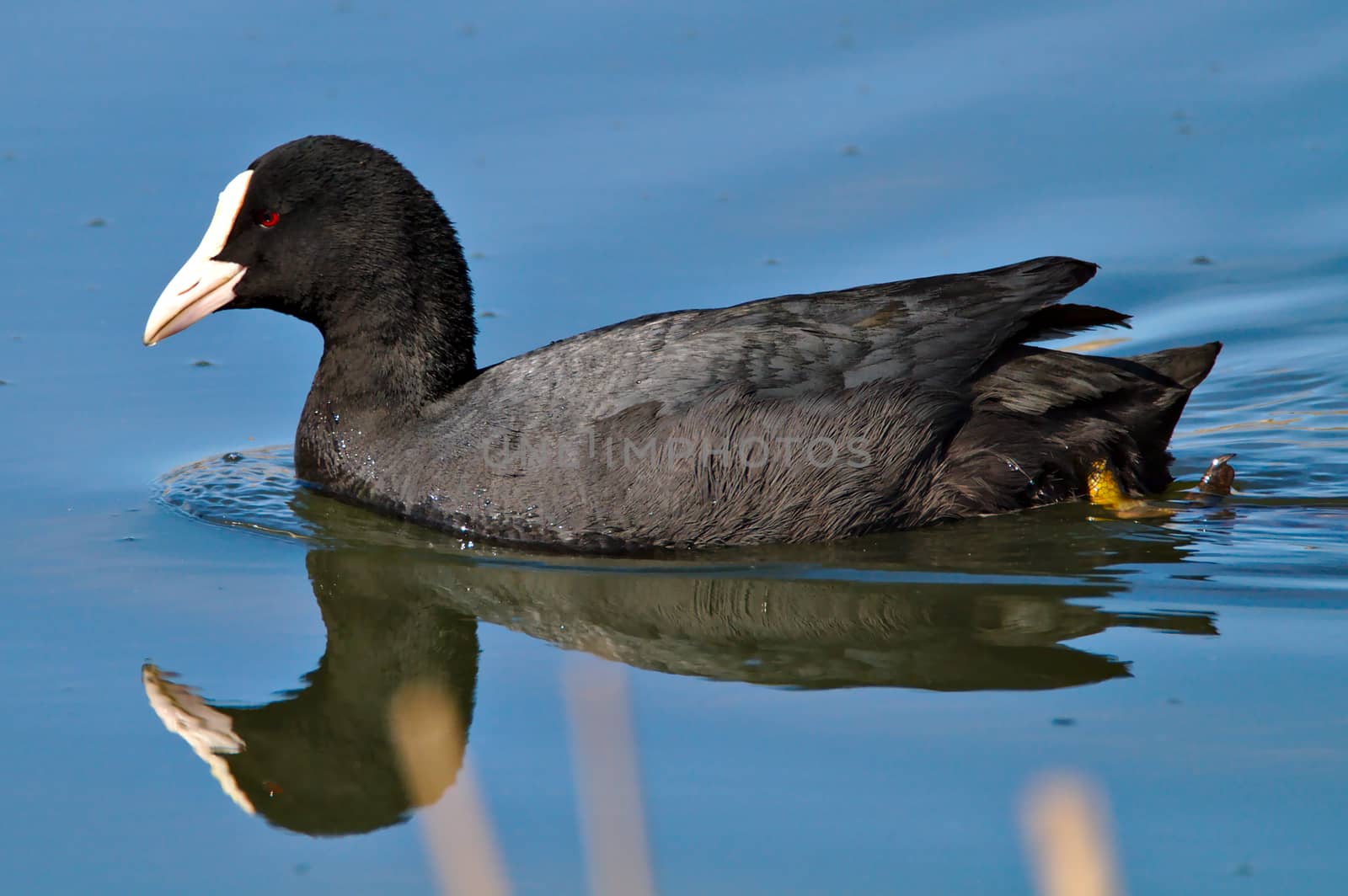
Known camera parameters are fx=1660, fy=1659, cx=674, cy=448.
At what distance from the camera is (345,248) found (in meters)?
5.85

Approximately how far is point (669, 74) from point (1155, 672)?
563 cm

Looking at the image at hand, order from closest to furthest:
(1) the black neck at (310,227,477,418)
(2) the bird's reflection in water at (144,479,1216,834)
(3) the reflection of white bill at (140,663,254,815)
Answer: (3) the reflection of white bill at (140,663,254,815) < (2) the bird's reflection in water at (144,479,1216,834) < (1) the black neck at (310,227,477,418)

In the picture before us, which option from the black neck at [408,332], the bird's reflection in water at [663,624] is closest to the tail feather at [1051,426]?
the bird's reflection in water at [663,624]

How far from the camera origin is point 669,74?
355 inches

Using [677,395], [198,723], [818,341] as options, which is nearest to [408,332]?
[677,395]

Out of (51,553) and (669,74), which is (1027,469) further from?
(669,74)

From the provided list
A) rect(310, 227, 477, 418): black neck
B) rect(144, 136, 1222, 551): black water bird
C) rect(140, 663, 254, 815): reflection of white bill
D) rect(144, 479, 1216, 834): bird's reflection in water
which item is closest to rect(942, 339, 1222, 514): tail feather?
rect(144, 136, 1222, 551): black water bird

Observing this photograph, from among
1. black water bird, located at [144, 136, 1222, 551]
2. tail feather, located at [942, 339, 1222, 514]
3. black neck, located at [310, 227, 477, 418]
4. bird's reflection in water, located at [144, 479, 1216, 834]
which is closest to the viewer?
bird's reflection in water, located at [144, 479, 1216, 834]

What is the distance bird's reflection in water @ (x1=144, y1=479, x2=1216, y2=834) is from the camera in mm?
4027

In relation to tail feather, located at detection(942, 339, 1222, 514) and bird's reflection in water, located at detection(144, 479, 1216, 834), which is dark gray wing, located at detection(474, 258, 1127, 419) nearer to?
tail feather, located at detection(942, 339, 1222, 514)

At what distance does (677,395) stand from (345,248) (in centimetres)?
140

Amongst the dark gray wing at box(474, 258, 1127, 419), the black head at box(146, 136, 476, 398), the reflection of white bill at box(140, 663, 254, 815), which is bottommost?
the reflection of white bill at box(140, 663, 254, 815)

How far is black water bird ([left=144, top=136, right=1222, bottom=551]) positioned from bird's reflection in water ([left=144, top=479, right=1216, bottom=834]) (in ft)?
0.54

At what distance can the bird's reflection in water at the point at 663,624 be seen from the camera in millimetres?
4027
